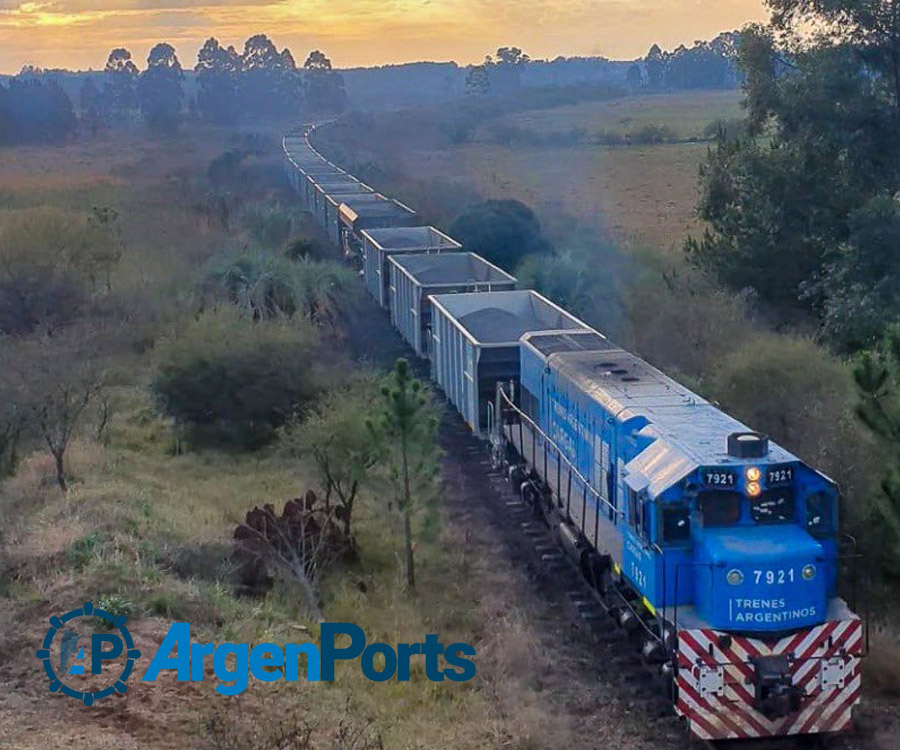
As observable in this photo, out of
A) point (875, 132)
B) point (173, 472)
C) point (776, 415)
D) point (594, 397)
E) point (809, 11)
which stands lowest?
point (173, 472)

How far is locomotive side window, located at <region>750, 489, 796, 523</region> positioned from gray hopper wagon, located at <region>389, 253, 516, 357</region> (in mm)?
16021

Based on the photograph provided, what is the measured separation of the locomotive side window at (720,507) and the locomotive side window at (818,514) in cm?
74

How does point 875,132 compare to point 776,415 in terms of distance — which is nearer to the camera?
point 776,415

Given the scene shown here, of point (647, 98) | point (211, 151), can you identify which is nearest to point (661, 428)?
point (211, 151)

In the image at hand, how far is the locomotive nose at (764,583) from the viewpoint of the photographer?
1124 centimetres

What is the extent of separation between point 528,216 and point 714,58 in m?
124

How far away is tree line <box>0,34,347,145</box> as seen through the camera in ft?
391

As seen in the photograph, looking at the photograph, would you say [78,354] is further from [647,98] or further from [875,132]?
[647,98]

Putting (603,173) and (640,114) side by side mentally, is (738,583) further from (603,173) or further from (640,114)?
(640,114)

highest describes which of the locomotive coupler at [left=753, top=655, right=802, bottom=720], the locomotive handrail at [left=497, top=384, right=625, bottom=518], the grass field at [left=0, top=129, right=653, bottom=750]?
the locomotive handrail at [left=497, top=384, right=625, bottom=518]

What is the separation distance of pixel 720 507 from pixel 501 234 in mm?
32460

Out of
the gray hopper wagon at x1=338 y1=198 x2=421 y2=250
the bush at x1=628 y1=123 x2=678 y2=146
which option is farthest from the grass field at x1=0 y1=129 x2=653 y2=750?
the bush at x1=628 y1=123 x2=678 y2=146

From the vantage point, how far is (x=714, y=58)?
15862cm

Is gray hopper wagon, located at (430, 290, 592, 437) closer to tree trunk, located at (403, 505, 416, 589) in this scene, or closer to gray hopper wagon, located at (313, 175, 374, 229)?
tree trunk, located at (403, 505, 416, 589)
